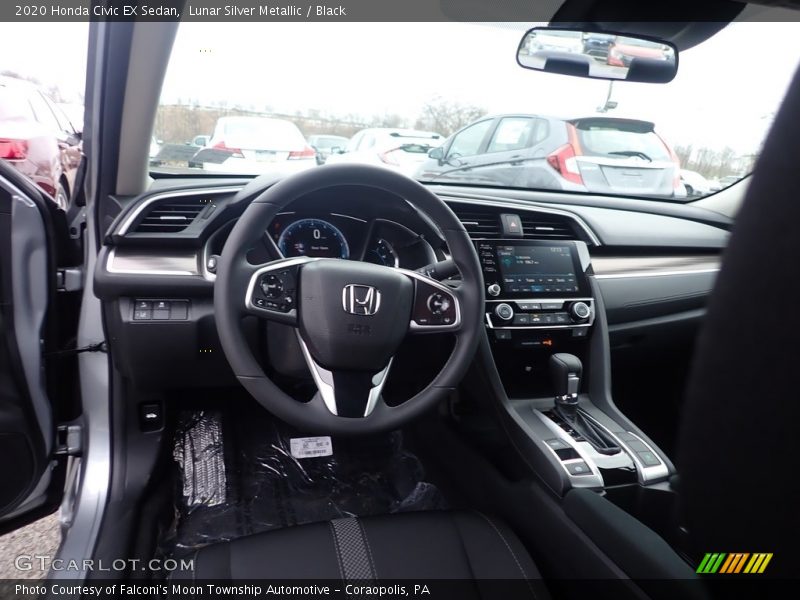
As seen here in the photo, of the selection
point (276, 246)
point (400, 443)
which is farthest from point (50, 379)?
point (400, 443)

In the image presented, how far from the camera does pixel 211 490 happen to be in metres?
2.22

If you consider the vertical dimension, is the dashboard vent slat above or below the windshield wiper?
below

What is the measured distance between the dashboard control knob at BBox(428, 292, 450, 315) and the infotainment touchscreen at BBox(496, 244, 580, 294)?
551 mm

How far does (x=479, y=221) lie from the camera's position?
7.28ft

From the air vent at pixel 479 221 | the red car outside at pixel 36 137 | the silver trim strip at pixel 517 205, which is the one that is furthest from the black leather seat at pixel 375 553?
the red car outside at pixel 36 137

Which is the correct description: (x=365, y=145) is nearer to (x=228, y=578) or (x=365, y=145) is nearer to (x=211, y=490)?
(x=211, y=490)

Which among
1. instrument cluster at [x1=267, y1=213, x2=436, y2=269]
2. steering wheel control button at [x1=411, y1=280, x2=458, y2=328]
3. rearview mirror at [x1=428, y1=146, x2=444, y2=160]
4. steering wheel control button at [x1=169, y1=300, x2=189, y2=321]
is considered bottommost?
steering wheel control button at [x1=169, y1=300, x2=189, y2=321]

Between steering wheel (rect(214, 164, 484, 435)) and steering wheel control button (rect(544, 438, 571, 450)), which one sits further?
steering wheel control button (rect(544, 438, 571, 450))

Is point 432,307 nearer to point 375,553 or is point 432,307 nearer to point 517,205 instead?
point 375,553

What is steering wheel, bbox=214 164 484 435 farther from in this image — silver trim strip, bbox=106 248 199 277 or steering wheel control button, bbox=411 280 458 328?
silver trim strip, bbox=106 248 199 277

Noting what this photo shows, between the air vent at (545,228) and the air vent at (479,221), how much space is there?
12 cm

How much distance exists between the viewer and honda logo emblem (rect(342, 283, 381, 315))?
4.92 feet

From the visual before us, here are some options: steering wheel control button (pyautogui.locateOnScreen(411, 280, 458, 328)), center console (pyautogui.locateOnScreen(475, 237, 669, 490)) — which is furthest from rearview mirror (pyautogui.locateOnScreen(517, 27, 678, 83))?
steering wheel control button (pyautogui.locateOnScreen(411, 280, 458, 328))

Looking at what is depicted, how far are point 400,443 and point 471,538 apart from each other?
935mm
